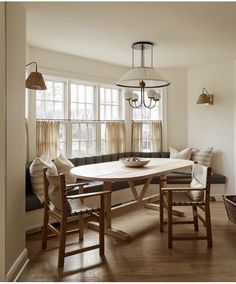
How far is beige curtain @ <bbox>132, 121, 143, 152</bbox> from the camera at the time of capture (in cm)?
544

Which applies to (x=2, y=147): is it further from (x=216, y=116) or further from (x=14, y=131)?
(x=216, y=116)

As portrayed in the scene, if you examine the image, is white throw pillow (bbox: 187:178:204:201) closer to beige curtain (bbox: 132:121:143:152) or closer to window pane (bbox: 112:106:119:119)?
beige curtain (bbox: 132:121:143:152)

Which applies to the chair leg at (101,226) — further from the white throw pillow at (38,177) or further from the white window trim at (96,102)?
the white window trim at (96,102)

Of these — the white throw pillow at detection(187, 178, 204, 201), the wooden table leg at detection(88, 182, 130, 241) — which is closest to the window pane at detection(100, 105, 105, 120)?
the wooden table leg at detection(88, 182, 130, 241)

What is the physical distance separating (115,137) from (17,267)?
3222mm

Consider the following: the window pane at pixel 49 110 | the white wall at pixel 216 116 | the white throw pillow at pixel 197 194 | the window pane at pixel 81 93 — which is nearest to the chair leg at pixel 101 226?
the white throw pillow at pixel 197 194

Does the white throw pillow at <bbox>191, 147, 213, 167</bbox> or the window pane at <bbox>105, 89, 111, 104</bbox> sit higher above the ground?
the window pane at <bbox>105, 89, 111, 104</bbox>

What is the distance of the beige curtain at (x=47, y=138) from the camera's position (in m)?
4.12

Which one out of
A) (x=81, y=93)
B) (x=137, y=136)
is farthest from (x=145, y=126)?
(x=81, y=93)

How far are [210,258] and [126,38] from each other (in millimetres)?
2886

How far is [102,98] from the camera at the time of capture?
5113mm

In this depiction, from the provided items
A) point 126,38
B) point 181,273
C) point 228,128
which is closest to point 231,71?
point 228,128

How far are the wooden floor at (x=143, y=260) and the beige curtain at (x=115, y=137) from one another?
203cm

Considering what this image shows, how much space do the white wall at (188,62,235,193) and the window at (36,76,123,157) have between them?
153cm
